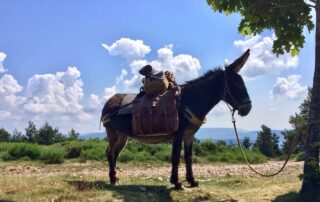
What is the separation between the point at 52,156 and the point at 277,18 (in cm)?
1111

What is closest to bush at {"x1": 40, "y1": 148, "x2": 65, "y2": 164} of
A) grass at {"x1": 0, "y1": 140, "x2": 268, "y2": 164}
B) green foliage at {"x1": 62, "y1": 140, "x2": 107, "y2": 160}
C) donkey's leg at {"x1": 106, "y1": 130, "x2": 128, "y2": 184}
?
grass at {"x1": 0, "y1": 140, "x2": 268, "y2": 164}

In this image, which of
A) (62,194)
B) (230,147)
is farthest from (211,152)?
(62,194)

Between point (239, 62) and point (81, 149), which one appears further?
point (81, 149)

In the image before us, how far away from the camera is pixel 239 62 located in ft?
32.3

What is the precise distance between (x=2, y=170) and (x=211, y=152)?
373 inches

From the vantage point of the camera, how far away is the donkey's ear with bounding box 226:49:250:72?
973cm

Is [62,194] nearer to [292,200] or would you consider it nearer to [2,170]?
[292,200]

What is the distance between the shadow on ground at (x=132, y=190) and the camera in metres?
9.18

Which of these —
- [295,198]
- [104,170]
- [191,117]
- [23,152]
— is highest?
[191,117]

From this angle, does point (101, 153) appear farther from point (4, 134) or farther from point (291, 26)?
point (4, 134)

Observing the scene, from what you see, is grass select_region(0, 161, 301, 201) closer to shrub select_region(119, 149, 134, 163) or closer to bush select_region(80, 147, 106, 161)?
shrub select_region(119, 149, 134, 163)

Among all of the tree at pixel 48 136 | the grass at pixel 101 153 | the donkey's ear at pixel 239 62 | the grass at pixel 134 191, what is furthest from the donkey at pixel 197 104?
the tree at pixel 48 136

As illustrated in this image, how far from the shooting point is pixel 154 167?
53.9 ft

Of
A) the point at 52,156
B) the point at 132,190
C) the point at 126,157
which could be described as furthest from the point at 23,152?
the point at 132,190
